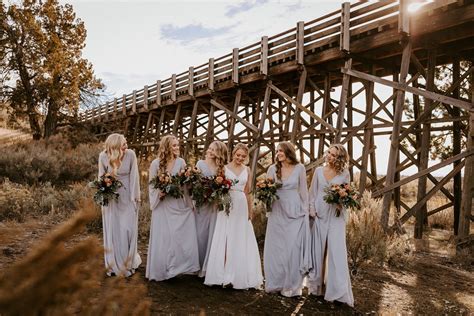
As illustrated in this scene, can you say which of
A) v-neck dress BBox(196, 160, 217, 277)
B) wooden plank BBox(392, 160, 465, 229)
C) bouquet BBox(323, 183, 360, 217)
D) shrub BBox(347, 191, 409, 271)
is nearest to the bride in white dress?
v-neck dress BBox(196, 160, 217, 277)

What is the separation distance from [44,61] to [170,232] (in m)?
16.1

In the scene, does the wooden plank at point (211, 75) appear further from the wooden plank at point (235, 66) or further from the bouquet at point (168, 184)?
the bouquet at point (168, 184)

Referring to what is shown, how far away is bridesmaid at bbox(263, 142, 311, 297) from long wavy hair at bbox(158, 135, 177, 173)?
54.0 inches

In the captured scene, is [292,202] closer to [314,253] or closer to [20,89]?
[314,253]

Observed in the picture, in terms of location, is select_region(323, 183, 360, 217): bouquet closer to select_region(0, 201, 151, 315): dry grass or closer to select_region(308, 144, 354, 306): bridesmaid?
select_region(308, 144, 354, 306): bridesmaid

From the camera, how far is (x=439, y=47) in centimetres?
904

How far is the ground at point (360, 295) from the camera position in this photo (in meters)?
4.55

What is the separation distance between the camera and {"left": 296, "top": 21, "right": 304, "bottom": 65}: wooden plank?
1061 centimetres

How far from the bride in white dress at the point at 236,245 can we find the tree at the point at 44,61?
15384 millimetres

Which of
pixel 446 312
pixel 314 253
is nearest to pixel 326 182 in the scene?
pixel 314 253

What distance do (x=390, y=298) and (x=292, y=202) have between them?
1.73 m

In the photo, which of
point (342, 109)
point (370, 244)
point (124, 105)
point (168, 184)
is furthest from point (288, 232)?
point (124, 105)

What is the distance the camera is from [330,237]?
198 inches

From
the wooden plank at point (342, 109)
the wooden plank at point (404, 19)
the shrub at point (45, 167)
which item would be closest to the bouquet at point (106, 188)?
A: the wooden plank at point (342, 109)
